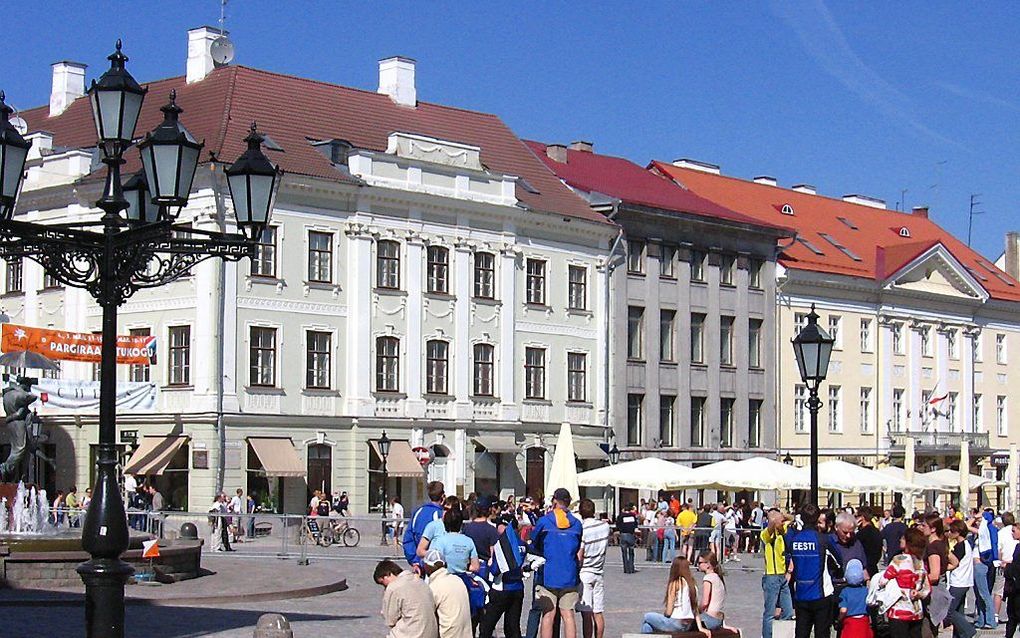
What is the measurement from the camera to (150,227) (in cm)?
1303

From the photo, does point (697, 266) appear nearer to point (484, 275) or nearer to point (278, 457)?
point (484, 275)

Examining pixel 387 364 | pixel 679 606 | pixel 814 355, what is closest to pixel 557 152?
pixel 387 364

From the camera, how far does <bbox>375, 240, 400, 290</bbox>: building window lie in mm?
48031

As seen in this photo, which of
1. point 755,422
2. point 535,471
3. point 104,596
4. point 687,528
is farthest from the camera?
point 755,422

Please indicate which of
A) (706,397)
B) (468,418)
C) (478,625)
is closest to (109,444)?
(478,625)

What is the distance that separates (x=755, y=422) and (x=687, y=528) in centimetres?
2203

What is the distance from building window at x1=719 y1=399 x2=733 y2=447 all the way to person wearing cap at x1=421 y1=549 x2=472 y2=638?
4531 cm

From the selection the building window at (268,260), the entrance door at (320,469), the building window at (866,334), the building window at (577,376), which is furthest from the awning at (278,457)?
the building window at (866,334)

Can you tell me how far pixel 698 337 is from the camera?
58.2 m

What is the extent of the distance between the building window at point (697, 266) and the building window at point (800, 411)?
6958 millimetres

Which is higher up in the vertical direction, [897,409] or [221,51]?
[221,51]

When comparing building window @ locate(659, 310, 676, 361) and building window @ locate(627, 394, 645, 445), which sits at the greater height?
building window @ locate(659, 310, 676, 361)

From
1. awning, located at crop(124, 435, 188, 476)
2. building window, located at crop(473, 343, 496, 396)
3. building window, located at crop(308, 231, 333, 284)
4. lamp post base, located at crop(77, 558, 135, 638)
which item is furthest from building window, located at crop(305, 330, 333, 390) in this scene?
lamp post base, located at crop(77, 558, 135, 638)

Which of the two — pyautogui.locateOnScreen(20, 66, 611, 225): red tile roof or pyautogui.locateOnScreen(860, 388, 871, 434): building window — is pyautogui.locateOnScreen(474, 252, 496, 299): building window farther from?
pyautogui.locateOnScreen(860, 388, 871, 434): building window
